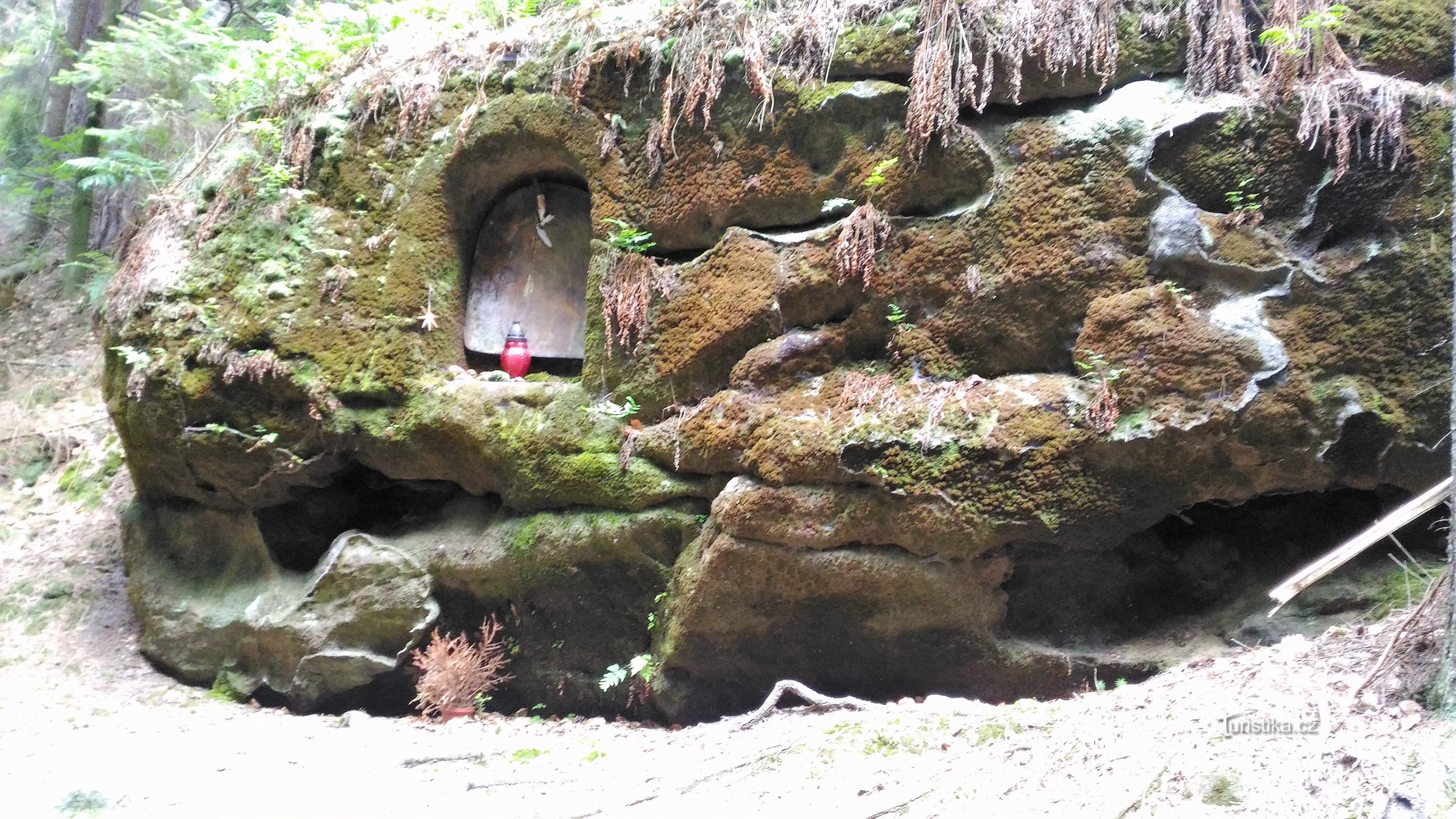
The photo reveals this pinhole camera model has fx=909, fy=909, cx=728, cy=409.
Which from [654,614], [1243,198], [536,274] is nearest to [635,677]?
[654,614]

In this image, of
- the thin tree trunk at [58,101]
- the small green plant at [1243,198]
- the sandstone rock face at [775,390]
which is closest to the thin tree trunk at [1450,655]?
the sandstone rock face at [775,390]

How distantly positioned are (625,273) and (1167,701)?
3831 mm

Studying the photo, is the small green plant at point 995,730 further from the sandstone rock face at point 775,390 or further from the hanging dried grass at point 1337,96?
the hanging dried grass at point 1337,96

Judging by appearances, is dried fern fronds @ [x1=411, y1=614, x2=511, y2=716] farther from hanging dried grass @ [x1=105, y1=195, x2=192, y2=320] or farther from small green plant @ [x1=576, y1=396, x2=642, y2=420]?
hanging dried grass @ [x1=105, y1=195, x2=192, y2=320]

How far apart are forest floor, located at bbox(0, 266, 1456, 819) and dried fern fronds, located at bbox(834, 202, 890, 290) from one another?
7.72 feet

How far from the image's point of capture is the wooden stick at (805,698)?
4.81 meters

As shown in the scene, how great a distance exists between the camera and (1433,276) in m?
4.42

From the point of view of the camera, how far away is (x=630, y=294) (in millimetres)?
5770

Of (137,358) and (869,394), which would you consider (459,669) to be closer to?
(137,358)

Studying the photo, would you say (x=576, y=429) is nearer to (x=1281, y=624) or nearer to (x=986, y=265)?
(x=986, y=265)

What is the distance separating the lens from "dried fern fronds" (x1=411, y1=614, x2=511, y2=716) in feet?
19.6

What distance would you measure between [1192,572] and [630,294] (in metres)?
3.70

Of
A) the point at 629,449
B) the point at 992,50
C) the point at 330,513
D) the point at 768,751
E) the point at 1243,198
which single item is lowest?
the point at 768,751

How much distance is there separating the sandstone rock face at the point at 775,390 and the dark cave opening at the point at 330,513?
3 cm
